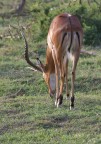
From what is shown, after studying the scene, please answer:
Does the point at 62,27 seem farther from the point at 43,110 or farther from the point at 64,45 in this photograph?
the point at 43,110

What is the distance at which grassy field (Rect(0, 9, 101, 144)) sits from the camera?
6.09 meters

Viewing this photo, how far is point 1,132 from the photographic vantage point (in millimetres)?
6336

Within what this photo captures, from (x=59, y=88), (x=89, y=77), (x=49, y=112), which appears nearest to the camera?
(x=49, y=112)

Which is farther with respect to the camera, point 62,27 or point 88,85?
point 88,85

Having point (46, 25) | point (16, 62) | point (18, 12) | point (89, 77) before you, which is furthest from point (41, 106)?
point (18, 12)

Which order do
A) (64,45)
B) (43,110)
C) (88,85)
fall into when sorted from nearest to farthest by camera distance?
(43,110), (64,45), (88,85)

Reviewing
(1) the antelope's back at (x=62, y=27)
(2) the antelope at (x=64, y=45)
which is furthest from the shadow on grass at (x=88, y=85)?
(1) the antelope's back at (x=62, y=27)

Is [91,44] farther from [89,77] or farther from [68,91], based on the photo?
[68,91]

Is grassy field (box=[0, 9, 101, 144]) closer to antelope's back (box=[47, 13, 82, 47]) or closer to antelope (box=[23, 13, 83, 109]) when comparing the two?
antelope (box=[23, 13, 83, 109])

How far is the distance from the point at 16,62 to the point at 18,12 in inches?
264

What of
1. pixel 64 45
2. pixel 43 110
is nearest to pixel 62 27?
pixel 64 45

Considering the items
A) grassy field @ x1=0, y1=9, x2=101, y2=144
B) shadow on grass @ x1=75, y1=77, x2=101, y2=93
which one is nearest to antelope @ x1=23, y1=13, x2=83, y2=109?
grassy field @ x1=0, y1=9, x2=101, y2=144

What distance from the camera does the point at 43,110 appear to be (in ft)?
23.6

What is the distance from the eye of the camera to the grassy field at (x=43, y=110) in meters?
6.09
